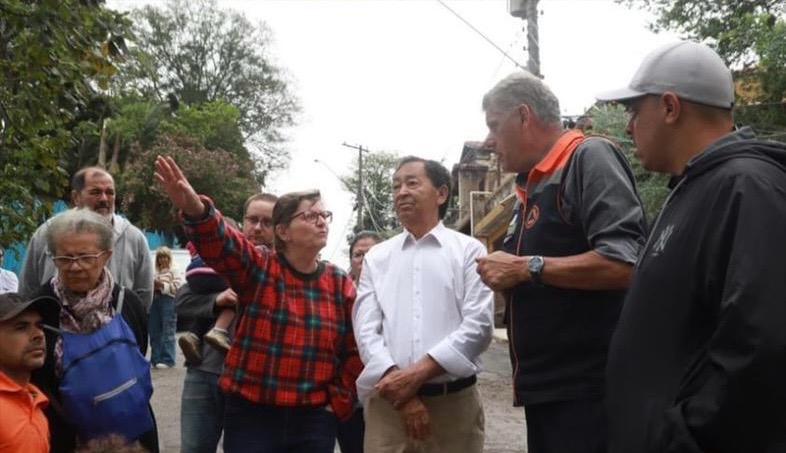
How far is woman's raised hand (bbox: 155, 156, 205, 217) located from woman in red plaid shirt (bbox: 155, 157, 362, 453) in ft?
0.46

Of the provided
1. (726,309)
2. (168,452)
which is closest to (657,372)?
Answer: (726,309)

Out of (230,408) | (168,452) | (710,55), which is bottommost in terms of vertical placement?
(168,452)

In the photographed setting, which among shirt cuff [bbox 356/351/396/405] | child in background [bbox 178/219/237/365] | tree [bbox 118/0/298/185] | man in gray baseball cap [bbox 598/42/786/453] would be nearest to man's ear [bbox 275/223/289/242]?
child in background [bbox 178/219/237/365]

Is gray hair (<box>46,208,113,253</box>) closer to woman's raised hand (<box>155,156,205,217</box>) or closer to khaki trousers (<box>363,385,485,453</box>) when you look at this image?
woman's raised hand (<box>155,156,205,217</box>)

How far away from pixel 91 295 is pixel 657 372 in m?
2.35

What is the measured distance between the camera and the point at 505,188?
32.3m

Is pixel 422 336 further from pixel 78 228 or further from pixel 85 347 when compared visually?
pixel 78 228

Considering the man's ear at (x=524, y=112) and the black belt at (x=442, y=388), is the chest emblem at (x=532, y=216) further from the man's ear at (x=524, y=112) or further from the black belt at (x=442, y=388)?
the black belt at (x=442, y=388)

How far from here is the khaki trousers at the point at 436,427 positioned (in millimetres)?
3645

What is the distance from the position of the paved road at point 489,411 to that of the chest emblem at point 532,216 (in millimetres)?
4645

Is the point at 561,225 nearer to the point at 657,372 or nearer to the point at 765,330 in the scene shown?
the point at 657,372

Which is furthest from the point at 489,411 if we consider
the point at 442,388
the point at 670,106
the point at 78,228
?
the point at 670,106

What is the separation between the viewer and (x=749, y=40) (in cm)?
1359

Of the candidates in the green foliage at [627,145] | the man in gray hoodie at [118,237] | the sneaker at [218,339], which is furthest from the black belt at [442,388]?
the green foliage at [627,145]
